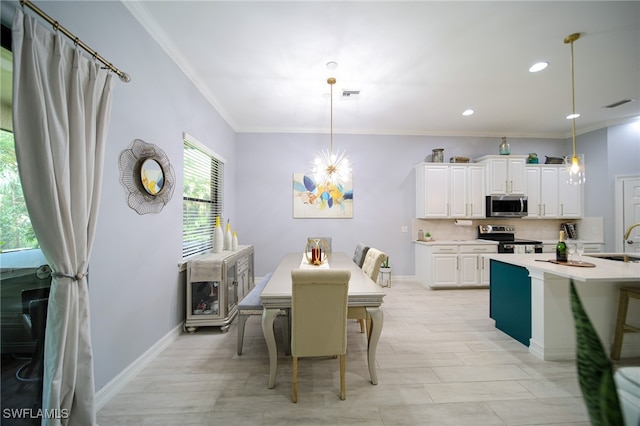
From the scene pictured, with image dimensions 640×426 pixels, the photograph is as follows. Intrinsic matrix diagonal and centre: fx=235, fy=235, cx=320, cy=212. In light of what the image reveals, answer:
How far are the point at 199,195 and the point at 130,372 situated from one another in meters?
2.02

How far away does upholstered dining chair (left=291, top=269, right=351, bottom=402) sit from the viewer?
62.2 inches

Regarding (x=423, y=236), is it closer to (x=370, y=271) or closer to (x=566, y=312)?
(x=566, y=312)

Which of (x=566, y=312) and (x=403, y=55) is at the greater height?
(x=403, y=55)

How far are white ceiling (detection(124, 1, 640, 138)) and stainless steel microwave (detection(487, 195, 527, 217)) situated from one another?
1.46m

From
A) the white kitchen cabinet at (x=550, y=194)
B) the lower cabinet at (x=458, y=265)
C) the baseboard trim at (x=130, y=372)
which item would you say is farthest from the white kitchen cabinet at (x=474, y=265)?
the baseboard trim at (x=130, y=372)

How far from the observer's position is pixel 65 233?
4.07 feet

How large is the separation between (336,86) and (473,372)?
3.34 meters

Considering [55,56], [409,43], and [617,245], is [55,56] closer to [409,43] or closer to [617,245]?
[409,43]

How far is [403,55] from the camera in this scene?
2.43 metres

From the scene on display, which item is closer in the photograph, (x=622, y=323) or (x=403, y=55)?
(x=622, y=323)

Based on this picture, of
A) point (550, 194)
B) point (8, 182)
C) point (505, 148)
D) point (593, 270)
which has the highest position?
point (505, 148)

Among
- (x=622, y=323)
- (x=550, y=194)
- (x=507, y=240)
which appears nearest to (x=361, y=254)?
(x=622, y=323)

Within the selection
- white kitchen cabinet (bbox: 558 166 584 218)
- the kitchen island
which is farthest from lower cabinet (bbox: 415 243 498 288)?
the kitchen island

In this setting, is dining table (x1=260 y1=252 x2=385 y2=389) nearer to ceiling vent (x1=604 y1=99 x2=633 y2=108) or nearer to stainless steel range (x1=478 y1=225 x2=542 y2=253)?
stainless steel range (x1=478 y1=225 x2=542 y2=253)
